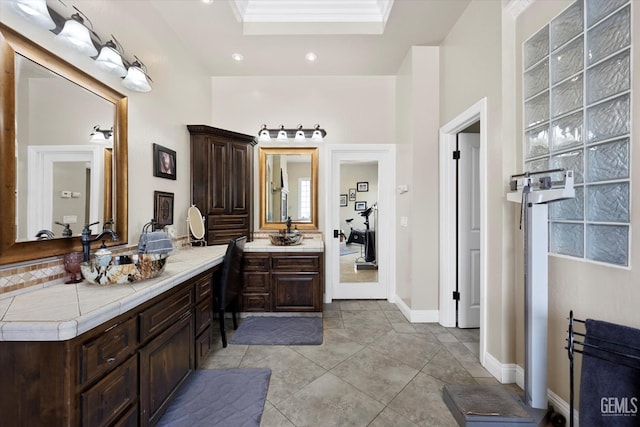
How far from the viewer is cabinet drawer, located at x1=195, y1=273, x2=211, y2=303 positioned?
199 centimetres

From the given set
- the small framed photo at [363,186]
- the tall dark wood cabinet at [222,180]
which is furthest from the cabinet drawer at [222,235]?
the small framed photo at [363,186]

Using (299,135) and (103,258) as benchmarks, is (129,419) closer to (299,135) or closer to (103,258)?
(103,258)

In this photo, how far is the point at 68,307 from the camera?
112 cm

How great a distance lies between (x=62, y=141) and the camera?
1.50m

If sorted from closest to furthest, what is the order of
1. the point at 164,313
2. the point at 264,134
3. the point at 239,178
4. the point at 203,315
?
1. the point at 164,313
2. the point at 203,315
3. the point at 239,178
4. the point at 264,134

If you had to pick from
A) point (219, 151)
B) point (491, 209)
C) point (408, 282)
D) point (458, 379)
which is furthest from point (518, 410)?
point (219, 151)

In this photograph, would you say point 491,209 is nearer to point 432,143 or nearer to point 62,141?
point 432,143

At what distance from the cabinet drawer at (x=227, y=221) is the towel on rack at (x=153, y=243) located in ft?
2.96

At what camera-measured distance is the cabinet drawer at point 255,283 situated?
119 inches

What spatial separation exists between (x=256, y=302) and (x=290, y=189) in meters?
1.54

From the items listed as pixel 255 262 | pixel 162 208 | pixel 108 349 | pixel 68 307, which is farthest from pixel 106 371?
pixel 255 262

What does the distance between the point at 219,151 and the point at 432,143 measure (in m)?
2.47

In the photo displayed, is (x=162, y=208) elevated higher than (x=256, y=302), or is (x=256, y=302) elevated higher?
(x=162, y=208)

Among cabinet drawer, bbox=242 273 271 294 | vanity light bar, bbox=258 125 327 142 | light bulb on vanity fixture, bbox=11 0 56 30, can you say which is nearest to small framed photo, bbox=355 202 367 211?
vanity light bar, bbox=258 125 327 142
